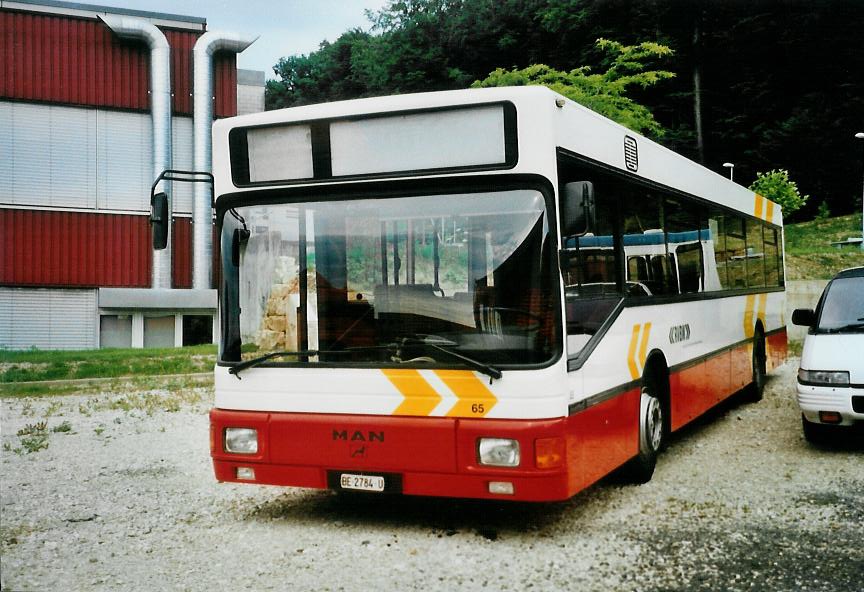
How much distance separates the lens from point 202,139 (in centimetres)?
3656

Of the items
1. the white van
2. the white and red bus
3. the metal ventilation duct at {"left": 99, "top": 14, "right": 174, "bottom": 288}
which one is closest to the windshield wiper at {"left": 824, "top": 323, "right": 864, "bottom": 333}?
the white van

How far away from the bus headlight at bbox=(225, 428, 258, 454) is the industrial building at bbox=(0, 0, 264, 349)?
1180 inches

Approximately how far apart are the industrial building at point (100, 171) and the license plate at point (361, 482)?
30512 millimetres

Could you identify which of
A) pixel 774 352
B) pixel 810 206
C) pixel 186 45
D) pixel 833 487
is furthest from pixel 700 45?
pixel 833 487

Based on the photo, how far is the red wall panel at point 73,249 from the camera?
115 feet

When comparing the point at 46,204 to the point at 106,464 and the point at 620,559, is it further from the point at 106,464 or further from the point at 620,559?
the point at 620,559

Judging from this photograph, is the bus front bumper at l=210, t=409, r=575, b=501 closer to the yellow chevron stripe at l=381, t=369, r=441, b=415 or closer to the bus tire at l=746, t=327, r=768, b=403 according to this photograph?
the yellow chevron stripe at l=381, t=369, r=441, b=415

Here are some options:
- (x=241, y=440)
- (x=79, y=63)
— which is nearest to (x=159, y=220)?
(x=241, y=440)

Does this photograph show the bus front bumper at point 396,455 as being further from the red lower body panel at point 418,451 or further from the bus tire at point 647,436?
the bus tire at point 647,436

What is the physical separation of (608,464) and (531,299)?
1656 millimetres

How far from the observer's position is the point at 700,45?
50.9 meters

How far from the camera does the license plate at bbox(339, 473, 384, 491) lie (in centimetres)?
615

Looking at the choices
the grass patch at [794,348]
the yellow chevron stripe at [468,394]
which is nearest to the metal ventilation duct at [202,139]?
the grass patch at [794,348]

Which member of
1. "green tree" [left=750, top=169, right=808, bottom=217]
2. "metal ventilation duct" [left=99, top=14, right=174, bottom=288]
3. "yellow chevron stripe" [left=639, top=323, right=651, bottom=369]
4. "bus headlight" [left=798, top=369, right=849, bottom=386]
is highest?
"metal ventilation duct" [left=99, top=14, right=174, bottom=288]
